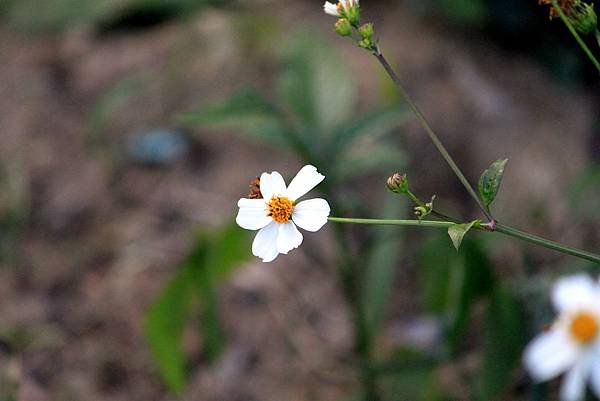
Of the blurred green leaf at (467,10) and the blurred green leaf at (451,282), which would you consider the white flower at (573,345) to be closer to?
the blurred green leaf at (451,282)

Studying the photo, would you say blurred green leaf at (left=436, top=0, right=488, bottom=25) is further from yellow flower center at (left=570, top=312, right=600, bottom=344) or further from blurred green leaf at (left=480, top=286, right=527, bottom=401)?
yellow flower center at (left=570, top=312, right=600, bottom=344)

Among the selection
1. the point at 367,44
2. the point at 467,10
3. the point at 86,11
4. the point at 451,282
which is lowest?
the point at 367,44

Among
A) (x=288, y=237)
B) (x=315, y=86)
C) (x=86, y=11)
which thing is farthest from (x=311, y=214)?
(x=86, y=11)

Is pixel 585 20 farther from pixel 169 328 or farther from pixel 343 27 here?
pixel 169 328

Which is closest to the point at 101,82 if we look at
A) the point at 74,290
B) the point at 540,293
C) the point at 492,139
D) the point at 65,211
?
the point at 65,211

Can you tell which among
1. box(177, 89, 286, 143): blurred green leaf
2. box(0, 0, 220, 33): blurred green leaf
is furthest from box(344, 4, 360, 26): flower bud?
box(0, 0, 220, 33): blurred green leaf

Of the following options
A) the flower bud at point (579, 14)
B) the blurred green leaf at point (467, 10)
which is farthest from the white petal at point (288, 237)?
the blurred green leaf at point (467, 10)

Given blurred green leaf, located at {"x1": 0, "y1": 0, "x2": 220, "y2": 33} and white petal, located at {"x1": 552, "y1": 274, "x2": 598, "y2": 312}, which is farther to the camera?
blurred green leaf, located at {"x1": 0, "y1": 0, "x2": 220, "y2": 33}
